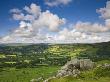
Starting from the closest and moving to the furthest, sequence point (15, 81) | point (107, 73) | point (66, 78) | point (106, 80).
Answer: point (106, 80), point (66, 78), point (107, 73), point (15, 81)

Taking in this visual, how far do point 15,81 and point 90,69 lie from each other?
324 feet

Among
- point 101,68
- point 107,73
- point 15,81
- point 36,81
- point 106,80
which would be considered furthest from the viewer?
point 15,81

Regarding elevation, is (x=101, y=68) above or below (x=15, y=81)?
above

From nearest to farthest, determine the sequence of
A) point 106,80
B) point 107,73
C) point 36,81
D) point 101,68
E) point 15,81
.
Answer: point 106,80 < point 107,73 < point 101,68 < point 36,81 < point 15,81

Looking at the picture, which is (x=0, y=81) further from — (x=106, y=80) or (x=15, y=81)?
(x=106, y=80)

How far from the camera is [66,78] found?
96000 millimetres

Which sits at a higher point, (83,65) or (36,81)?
(83,65)

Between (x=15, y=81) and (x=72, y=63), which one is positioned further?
(x=15, y=81)

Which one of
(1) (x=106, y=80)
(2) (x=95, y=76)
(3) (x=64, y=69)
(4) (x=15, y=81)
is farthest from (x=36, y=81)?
(4) (x=15, y=81)

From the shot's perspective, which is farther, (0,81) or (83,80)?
(0,81)

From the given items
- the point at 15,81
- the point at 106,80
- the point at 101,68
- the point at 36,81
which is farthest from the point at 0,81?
the point at 106,80

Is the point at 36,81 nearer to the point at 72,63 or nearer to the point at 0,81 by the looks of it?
the point at 72,63

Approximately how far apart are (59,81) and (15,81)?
361ft

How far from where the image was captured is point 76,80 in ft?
299
